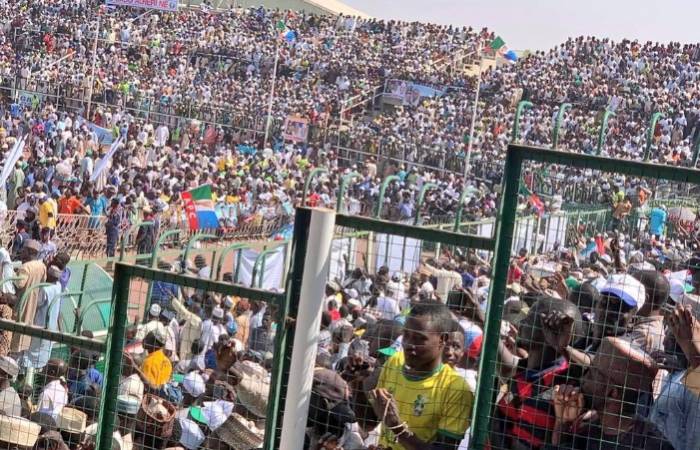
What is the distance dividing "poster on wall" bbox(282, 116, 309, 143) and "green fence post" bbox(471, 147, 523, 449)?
21.5 meters

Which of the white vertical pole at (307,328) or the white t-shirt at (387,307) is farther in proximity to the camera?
the white t-shirt at (387,307)

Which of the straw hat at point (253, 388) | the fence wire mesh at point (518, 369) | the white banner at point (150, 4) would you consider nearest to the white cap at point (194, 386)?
the straw hat at point (253, 388)

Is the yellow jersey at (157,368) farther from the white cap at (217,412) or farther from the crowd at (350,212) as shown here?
the white cap at (217,412)

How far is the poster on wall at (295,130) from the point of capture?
80.0 feet

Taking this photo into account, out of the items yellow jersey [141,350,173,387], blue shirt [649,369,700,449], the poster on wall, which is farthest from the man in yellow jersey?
the poster on wall

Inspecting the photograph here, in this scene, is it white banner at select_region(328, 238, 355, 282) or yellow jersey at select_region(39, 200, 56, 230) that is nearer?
white banner at select_region(328, 238, 355, 282)

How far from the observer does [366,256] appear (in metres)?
4.21

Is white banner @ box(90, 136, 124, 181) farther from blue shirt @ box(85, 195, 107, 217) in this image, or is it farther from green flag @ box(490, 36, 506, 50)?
green flag @ box(490, 36, 506, 50)

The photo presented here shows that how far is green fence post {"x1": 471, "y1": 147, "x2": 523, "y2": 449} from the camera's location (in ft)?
9.69

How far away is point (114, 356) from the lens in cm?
338

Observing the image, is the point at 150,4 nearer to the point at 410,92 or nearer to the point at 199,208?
the point at 410,92

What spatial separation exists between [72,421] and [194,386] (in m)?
0.47

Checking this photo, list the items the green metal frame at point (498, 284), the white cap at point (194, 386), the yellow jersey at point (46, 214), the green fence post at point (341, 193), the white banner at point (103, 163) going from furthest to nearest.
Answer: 1. the white banner at point (103, 163)
2. the yellow jersey at point (46, 214)
3. the white cap at point (194, 386)
4. the green fence post at point (341, 193)
5. the green metal frame at point (498, 284)

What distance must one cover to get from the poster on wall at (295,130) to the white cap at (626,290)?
21.2 metres
